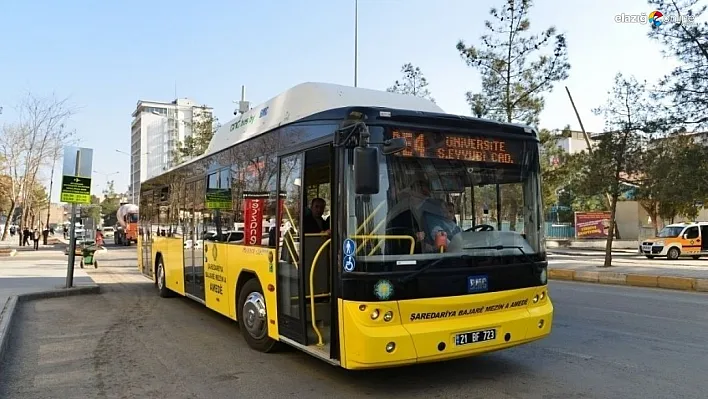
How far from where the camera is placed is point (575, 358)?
682cm

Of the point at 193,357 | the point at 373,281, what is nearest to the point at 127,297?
the point at 193,357

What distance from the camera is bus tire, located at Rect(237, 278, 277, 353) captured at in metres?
7.09

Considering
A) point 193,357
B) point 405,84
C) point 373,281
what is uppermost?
point 405,84

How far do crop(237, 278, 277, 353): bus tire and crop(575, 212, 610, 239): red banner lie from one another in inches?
1399

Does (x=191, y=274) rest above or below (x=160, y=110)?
below

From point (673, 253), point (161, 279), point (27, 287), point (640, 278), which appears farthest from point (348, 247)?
point (673, 253)

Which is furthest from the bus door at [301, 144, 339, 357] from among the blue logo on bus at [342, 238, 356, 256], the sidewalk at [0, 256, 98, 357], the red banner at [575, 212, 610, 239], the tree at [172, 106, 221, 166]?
the red banner at [575, 212, 610, 239]

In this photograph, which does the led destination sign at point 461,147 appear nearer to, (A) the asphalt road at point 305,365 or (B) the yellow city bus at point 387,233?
(B) the yellow city bus at point 387,233

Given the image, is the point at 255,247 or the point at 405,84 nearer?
the point at 255,247

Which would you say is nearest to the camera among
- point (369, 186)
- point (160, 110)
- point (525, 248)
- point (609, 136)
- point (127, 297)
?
point (369, 186)

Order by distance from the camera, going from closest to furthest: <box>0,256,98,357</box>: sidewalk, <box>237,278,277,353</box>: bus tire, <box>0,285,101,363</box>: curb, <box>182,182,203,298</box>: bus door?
<box>237,278,277,353</box>: bus tire, <box>0,285,101,363</box>: curb, <box>0,256,98,357</box>: sidewalk, <box>182,182,203,298</box>: bus door

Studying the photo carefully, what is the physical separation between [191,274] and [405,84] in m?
16.8

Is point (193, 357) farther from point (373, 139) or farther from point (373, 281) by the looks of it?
point (373, 139)

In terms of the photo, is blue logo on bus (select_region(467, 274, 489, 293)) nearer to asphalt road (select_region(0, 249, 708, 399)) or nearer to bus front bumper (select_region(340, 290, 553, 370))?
bus front bumper (select_region(340, 290, 553, 370))
